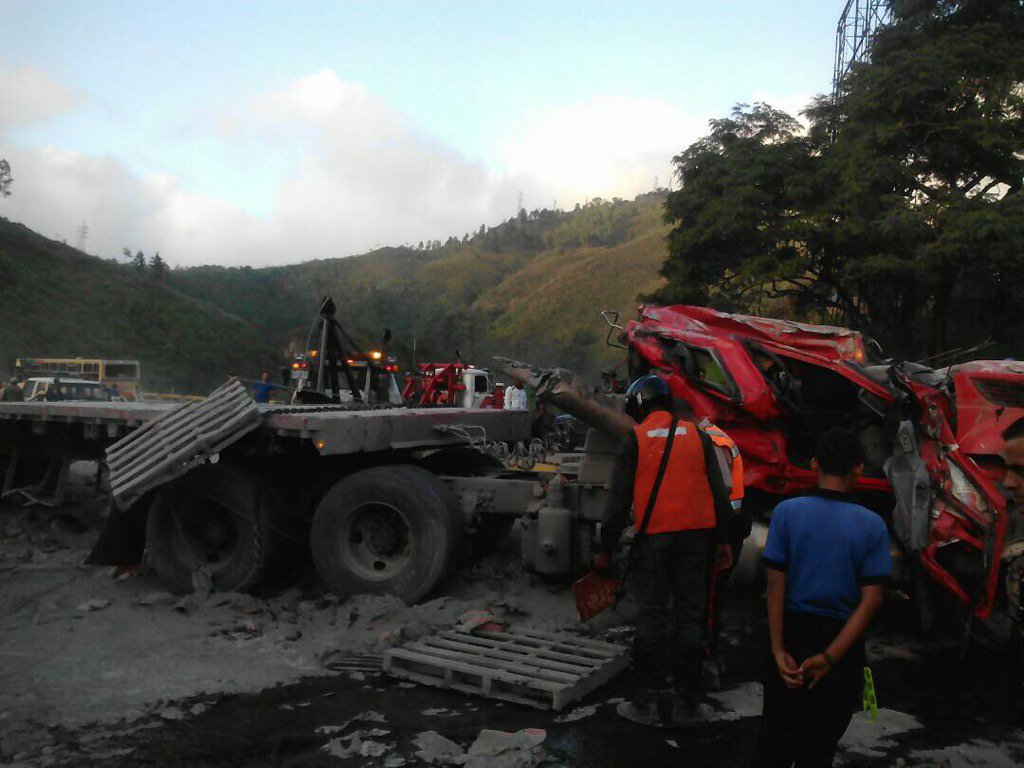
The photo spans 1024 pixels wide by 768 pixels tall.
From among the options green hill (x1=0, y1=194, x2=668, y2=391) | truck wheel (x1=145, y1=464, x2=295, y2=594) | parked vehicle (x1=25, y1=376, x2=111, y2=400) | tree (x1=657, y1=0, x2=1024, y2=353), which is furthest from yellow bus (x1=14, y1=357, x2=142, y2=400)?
truck wheel (x1=145, y1=464, x2=295, y2=594)

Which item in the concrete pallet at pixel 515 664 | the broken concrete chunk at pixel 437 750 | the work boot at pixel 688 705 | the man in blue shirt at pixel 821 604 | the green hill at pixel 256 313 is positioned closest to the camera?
the man in blue shirt at pixel 821 604

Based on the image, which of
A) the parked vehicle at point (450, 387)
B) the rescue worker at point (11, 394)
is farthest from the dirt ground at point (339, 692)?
the rescue worker at point (11, 394)

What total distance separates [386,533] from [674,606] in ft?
9.58

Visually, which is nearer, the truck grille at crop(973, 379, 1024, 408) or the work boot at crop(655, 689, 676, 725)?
the work boot at crop(655, 689, 676, 725)

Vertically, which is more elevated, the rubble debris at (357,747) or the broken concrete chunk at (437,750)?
the broken concrete chunk at (437,750)

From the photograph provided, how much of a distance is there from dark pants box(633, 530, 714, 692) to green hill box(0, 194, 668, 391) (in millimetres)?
22293

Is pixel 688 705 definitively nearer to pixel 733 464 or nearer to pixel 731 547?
pixel 731 547

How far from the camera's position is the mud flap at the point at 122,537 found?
761 cm

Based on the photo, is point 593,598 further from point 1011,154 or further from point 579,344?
point 579,344

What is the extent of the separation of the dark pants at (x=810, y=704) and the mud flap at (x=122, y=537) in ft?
19.2

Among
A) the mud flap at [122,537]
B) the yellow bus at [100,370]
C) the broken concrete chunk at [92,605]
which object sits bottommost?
the broken concrete chunk at [92,605]

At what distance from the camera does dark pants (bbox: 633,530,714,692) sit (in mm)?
4520

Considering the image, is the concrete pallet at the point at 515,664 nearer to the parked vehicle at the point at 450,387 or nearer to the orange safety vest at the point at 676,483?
the orange safety vest at the point at 676,483

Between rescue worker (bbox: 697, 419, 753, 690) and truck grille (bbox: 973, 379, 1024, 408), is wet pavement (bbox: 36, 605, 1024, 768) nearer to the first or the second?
rescue worker (bbox: 697, 419, 753, 690)
